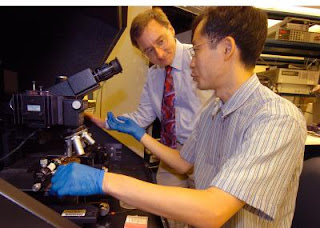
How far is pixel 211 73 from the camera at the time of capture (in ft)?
2.63

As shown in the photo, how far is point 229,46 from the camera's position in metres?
0.75

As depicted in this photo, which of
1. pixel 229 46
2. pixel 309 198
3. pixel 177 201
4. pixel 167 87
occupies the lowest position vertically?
pixel 309 198

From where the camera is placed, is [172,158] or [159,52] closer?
[172,158]

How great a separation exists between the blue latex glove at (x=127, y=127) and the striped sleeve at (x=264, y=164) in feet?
2.28

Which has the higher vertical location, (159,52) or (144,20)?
(144,20)

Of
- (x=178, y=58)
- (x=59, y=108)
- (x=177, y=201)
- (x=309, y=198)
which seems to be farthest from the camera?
(x=178, y=58)

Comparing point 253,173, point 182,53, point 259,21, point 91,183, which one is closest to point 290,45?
point 182,53

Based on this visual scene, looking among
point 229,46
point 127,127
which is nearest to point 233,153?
point 229,46

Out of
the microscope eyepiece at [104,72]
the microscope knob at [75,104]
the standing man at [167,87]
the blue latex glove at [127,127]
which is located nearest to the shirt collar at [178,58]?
the standing man at [167,87]

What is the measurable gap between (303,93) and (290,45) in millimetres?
504

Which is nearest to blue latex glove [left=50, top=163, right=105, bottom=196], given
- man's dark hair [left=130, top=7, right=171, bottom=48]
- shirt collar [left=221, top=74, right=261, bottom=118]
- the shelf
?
shirt collar [left=221, top=74, right=261, bottom=118]

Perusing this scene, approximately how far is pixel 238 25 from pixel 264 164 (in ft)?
1.45

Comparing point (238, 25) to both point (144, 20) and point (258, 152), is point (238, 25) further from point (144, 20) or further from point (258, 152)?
point (144, 20)

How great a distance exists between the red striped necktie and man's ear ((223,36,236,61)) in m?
0.75
